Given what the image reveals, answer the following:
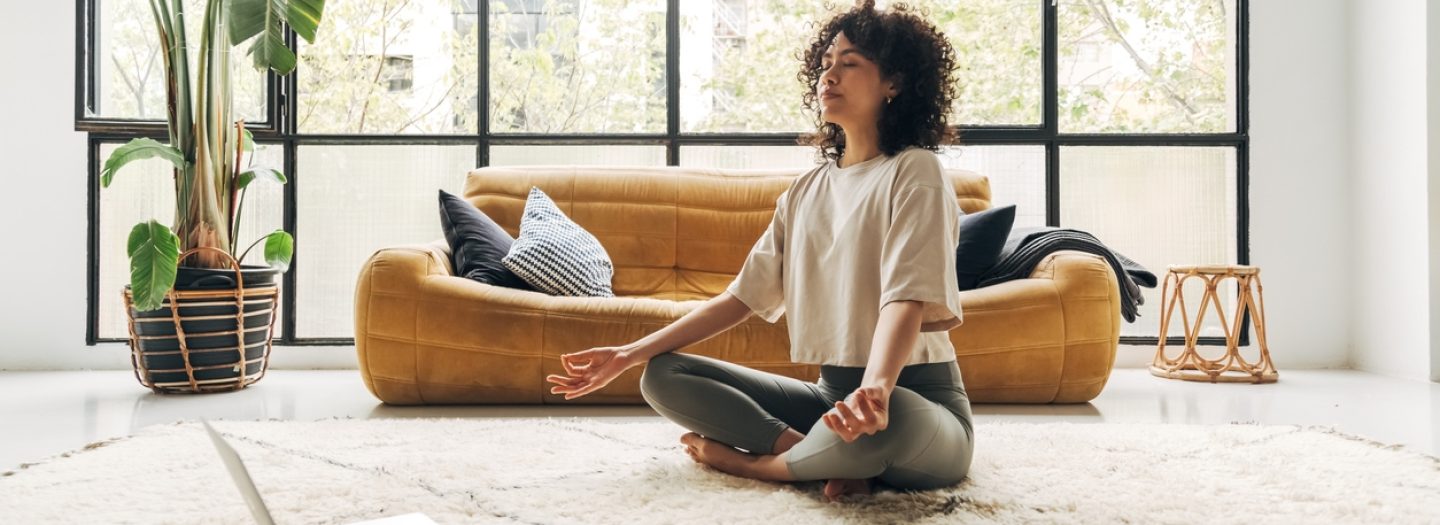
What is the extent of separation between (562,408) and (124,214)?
7.99 feet

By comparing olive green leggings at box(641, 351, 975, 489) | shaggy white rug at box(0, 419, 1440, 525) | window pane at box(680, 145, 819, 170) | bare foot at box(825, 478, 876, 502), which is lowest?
shaggy white rug at box(0, 419, 1440, 525)

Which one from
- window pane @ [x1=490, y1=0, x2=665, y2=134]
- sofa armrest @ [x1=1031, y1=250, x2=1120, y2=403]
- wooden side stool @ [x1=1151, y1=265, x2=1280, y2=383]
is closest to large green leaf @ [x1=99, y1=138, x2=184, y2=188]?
window pane @ [x1=490, y1=0, x2=665, y2=134]

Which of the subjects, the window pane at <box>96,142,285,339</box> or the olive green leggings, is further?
the window pane at <box>96,142,285,339</box>

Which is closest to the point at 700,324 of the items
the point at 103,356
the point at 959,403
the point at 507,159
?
the point at 959,403

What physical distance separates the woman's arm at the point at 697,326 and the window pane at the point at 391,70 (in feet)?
8.72

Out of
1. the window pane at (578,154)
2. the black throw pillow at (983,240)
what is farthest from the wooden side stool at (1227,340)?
the window pane at (578,154)

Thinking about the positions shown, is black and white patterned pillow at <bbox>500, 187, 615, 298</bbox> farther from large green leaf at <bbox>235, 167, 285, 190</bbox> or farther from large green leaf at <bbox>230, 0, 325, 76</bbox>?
large green leaf at <bbox>230, 0, 325, 76</bbox>

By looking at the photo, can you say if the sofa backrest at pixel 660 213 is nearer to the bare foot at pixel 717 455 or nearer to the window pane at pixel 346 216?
the window pane at pixel 346 216

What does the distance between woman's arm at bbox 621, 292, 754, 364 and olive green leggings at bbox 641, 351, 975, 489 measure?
0.09ft

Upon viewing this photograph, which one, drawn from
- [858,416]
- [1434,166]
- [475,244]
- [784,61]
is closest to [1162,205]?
[1434,166]

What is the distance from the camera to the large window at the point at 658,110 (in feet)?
13.3

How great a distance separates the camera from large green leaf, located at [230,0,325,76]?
338cm

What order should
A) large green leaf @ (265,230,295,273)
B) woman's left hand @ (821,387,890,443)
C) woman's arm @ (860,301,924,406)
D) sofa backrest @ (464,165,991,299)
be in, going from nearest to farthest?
1. woman's left hand @ (821,387,890,443)
2. woman's arm @ (860,301,924,406)
3. large green leaf @ (265,230,295,273)
4. sofa backrest @ (464,165,991,299)

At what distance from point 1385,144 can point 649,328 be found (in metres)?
3.11
